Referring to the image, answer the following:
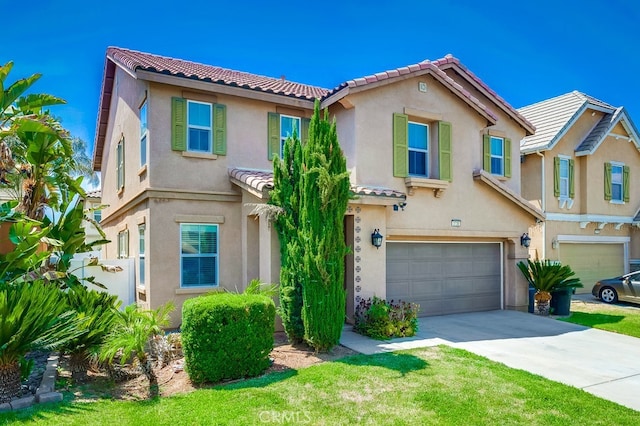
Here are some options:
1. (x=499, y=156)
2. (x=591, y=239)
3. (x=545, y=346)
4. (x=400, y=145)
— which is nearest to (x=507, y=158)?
(x=499, y=156)

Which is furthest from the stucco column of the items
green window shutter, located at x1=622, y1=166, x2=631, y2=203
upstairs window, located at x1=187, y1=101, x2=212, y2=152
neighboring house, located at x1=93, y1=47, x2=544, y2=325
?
green window shutter, located at x1=622, y1=166, x2=631, y2=203

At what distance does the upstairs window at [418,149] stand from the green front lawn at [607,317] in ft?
20.7

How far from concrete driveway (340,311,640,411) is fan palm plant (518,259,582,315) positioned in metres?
0.99

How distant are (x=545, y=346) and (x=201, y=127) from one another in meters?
10.1

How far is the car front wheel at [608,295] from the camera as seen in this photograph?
17.1 meters

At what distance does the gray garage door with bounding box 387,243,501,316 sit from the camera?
12672 mm

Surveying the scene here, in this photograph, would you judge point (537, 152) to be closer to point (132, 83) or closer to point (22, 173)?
Answer: point (132, 83)

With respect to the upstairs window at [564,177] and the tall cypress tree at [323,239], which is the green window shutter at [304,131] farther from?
the upstairs window at [564,177]

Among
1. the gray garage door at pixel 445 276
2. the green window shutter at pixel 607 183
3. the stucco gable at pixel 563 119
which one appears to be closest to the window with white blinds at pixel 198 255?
the gray garage door at pixel 445 276

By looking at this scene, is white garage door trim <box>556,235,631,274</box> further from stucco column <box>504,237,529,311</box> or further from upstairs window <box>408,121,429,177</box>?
upstairs window <box>408,121,429,177</box>

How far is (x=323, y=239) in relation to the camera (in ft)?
28.3

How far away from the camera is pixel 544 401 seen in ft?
21.3

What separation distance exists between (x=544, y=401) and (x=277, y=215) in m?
5.94

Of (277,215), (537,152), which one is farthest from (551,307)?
(277,215)
